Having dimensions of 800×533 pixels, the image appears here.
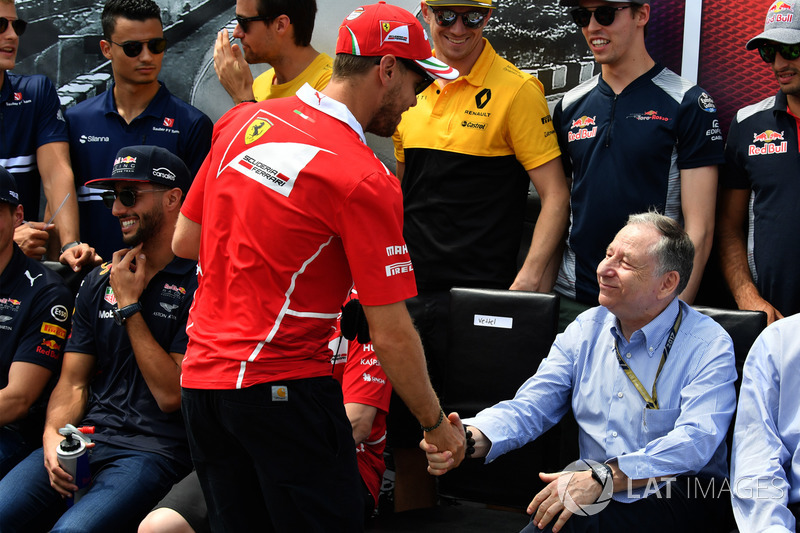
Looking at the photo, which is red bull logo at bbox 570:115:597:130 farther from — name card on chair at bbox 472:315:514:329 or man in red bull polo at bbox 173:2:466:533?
man in red bull polo at bbox 173:2:466:533

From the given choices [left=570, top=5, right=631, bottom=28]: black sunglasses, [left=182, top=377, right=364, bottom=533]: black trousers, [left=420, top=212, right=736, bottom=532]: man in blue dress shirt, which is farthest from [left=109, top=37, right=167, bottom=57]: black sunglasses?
[left=420, top=212, right=736, bottom=532]: man in blue dress shirt

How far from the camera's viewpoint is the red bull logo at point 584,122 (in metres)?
3.32

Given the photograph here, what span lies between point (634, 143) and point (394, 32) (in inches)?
53.5

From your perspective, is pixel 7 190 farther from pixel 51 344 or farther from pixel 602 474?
pixel 602 474

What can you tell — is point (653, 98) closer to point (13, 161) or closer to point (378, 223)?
point (378, 223)

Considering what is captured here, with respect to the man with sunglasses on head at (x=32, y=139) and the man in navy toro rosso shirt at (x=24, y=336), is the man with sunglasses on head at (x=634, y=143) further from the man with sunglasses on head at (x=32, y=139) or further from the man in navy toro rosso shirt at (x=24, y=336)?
the man with sunglasses on head at (x=32, y=139)

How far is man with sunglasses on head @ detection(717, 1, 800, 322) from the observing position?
302 cm

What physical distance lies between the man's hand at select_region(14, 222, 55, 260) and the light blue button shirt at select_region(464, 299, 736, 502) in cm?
239

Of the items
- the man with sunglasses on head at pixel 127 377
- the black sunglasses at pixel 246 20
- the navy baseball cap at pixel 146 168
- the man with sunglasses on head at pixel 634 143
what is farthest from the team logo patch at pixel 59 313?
the man with sunglasses on head at pixel 634 143

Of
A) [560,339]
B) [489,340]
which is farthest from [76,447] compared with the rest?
[560,339]

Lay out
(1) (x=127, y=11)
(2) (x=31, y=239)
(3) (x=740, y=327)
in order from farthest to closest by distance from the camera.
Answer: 1. (1) (x=127, y=11)
2. (2) (x=31, y=239)
3. (3) (x=740, y=327)

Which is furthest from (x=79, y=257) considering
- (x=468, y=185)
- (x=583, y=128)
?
(x=583, y=128)

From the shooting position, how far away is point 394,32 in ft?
7.23

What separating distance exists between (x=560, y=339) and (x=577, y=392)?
194 mm
